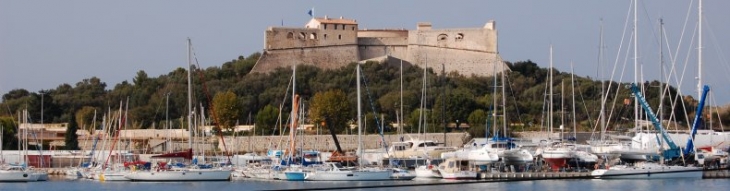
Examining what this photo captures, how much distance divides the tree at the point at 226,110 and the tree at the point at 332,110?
297 cm

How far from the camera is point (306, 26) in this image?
6512 centimetres

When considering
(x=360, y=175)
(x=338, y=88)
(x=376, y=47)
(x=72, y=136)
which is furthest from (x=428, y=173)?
(x=376, y=47)

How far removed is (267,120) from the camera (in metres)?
52.2

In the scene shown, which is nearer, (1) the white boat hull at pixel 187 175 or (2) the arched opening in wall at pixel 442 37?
(1) the white boat hull at pixel 187 175

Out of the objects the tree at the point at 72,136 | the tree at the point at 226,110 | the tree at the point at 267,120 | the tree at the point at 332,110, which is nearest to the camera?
the tree at the point at 72,136

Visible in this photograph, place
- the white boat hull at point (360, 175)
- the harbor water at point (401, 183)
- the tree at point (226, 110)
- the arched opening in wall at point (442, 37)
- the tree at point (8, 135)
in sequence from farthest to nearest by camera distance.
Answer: the arched opening in wall at point (442, 37) → the tree at point (226, 110) → the tree at point (8, 135) → the white boat hull at point (360, 175) → the harbor water at point (401, 183)

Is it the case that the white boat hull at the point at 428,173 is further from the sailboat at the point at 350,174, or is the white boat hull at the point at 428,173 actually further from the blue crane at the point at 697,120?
the blue crane at the point at 697,120

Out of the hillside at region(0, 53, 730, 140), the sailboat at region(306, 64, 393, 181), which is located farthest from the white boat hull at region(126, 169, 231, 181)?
the hillside at region(0, 53, 730, 140)

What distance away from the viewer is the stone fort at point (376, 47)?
62.8 meters

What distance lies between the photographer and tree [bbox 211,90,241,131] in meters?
52.5

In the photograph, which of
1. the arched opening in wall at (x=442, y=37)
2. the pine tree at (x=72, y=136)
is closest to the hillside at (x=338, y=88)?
the arched opening in wall at (x=442, y=37)

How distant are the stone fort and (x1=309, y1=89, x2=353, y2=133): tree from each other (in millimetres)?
10787

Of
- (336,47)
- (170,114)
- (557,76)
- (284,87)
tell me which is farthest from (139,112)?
(557,76)

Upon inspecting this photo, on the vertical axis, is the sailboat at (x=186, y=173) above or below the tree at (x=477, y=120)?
below
